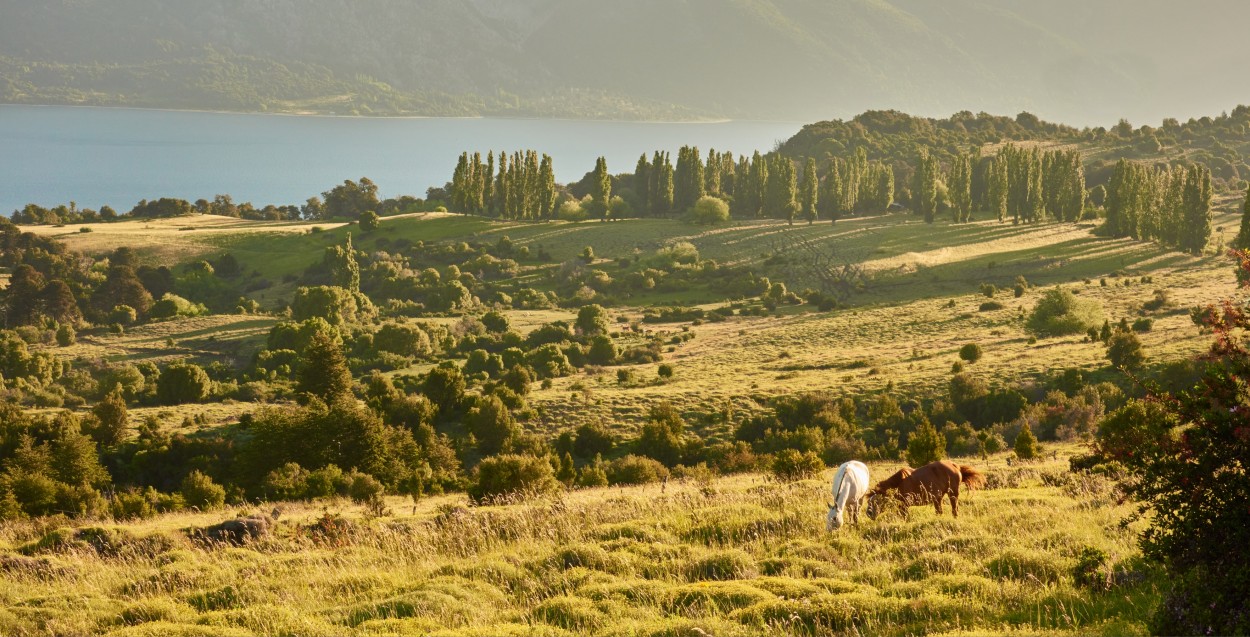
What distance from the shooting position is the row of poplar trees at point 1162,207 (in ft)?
318

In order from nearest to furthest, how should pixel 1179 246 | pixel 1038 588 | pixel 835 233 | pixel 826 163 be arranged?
pixel 1038 588
pixel 1179 246
pixel 835 233
pixel 826 163

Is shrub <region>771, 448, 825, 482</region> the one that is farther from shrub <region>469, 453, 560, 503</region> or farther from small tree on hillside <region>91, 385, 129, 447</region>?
small tree on hillside <region>91, 385, 129, 447</region>

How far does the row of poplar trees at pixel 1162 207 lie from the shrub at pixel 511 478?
9284 centimetres

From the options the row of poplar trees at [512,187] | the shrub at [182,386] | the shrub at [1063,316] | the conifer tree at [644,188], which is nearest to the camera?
the shrub at [182,386]

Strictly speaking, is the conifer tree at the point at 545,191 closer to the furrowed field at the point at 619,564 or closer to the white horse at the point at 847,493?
the furrowed field at the point at 619,564

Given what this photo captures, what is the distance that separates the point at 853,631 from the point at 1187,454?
4.36 m

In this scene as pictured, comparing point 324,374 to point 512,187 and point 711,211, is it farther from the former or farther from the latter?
point 512,187

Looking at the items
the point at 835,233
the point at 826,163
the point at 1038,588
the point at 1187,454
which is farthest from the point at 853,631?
the point at 826,163

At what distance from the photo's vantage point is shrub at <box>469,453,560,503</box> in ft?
89.1

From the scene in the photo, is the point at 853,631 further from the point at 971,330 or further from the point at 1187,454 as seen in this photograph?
the point at 971,330

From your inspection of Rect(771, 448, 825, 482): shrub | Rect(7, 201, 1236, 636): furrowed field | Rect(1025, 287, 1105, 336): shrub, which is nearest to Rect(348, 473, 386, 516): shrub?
Rect(7, 201, 1236, 636): furrowed field

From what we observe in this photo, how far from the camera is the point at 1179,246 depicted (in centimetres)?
10006

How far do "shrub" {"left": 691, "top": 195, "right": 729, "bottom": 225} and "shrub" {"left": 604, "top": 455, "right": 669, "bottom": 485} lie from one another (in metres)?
97.0

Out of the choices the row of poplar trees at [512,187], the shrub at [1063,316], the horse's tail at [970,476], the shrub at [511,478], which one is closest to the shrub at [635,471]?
the shrub at [511,478]
